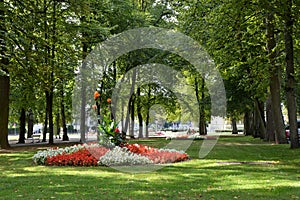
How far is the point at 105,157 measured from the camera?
13.3 m

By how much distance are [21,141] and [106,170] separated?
21735mm

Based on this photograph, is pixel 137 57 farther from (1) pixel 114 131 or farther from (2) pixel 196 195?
(2) pixel 196 195

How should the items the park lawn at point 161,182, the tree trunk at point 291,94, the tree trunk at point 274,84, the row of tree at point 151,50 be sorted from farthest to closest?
the tree trunk at point 274,84 < the tree trunk at point 291,94 < the row of tree at point 151,50 < the park lawn at point 161,182

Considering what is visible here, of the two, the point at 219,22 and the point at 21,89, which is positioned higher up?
the point at 219,22

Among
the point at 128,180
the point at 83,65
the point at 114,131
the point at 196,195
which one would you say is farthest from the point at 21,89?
the point at 196,195

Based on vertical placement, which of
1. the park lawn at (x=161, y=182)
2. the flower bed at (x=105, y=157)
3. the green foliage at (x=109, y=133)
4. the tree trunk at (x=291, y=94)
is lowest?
the park lawn at (x=161, y=182)

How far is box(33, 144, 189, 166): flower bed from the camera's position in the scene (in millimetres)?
13211

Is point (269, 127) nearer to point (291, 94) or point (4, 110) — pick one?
point (291, 94)

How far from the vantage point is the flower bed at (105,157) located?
43.3ft

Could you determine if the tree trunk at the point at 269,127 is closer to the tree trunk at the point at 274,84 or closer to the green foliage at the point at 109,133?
the tree trunk at the point at 274,84

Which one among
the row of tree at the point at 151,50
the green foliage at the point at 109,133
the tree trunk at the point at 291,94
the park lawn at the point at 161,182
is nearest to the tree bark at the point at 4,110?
the row of tree at the point at 151,50

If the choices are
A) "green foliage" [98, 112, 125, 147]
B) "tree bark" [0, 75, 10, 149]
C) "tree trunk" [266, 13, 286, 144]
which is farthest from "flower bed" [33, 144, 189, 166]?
"tree trunk" [266, 13, 286, 144]

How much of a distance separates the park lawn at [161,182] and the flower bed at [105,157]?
66 cm

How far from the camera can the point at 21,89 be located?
2828 centimetres
